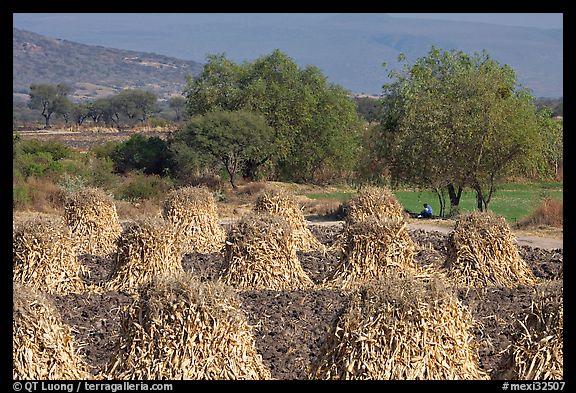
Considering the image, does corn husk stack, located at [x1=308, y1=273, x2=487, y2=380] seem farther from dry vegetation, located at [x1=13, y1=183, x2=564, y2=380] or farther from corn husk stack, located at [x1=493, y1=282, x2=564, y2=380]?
corn husk stack, located at [x1=493, y1=282, x2=564, y2=380]

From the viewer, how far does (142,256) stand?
40.8ft

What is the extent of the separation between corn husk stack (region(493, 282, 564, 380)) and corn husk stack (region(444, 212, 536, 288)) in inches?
199

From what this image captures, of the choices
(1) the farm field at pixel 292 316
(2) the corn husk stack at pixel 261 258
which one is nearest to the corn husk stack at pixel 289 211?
(1) the farm field at pixel 292 316

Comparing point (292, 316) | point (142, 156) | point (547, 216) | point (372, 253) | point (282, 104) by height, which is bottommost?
point (292, 316)

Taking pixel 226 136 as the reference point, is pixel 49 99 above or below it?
above

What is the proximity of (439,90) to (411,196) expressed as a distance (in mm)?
8303

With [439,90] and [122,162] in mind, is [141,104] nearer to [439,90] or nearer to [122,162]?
[122,162]

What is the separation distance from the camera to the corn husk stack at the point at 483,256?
41.5 ft

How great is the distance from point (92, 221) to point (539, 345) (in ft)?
34.3

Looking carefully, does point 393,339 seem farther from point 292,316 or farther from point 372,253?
point 372,253

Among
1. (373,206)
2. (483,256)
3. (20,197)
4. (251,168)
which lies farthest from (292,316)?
(251,168)

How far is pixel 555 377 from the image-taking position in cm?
711

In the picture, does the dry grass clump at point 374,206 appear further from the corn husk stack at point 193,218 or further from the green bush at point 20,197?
the green bush at point 20,197
